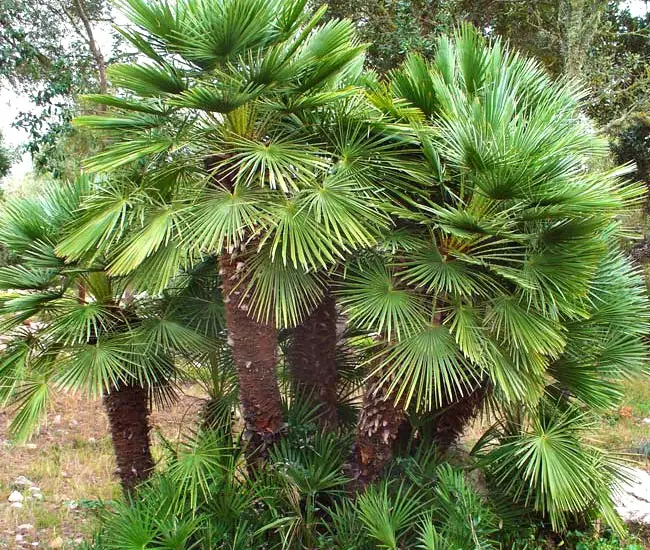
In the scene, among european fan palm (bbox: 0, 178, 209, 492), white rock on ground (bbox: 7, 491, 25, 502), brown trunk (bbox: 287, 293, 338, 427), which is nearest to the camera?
european fan palm (bbox: 0, 178, 209, 492)

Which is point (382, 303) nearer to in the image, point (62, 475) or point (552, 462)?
point (552, 462)

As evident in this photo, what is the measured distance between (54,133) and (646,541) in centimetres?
677

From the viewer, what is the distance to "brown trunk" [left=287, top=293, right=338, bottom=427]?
3895mm

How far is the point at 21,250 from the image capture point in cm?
334

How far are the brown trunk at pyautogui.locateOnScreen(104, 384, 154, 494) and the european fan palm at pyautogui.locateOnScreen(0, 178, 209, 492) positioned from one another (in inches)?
1.3

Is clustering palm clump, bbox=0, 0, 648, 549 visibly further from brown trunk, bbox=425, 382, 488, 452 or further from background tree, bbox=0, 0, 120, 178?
background tree, bbox=0, 0, 120, 178

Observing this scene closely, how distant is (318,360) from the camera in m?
3.93

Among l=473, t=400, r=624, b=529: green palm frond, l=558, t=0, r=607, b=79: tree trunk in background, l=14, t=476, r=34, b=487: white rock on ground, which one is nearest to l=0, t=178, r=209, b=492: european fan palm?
l=473, t=400, r=624, b=529: green palm frond

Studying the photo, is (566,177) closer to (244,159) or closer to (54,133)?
(244,159)

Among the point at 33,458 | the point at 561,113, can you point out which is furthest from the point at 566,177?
the point at 33,458

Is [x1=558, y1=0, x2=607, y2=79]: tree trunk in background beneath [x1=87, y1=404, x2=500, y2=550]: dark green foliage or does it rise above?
above

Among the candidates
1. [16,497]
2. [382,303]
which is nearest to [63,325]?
[382,303]

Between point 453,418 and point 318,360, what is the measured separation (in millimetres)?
918

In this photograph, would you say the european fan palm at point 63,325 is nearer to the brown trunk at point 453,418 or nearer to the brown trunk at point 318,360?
the brown trunk at point 318,360
